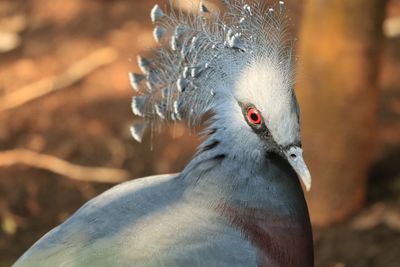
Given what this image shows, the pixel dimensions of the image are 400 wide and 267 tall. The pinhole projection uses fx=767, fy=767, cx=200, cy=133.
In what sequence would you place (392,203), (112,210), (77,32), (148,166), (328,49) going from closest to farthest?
(112,210) < (328,49) < (392,203) < (148,166) < (77,32)

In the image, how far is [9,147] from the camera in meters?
4.62

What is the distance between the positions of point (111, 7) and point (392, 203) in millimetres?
2701

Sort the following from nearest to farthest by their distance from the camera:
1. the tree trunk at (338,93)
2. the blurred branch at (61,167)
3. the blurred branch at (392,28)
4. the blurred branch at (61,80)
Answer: the tree trunk at (338,93) < the blurred branch at (61,167) < the blurred branch at (61,80) < the blurred branch at (392,28)

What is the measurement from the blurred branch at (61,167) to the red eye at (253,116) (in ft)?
6.48

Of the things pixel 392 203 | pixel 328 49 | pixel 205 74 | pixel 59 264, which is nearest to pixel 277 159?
pixel 205 74

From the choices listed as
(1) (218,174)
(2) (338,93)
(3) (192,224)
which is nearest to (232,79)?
(1) (218,174)

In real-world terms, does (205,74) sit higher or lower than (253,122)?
higher

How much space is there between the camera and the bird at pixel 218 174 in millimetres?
2438

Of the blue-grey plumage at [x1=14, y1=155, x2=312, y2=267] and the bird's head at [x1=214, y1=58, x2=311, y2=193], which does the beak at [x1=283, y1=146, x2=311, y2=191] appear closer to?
the bird's head at [x1=214, y1=58, x2=311, y2=193]

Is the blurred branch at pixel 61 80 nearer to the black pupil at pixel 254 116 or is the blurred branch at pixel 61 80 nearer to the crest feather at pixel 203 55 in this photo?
the crest feather at pixel 203 55

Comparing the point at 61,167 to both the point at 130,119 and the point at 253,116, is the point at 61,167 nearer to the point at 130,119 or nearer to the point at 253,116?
the point at 130,119

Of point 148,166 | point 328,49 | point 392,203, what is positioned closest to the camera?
point 328,49

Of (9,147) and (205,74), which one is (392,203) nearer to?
(205,74)

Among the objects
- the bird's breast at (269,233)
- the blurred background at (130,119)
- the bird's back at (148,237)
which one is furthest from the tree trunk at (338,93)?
the bird's back at (148,237)
